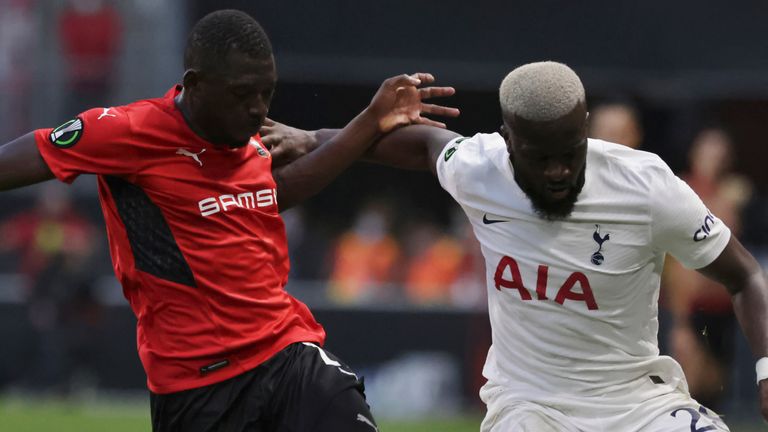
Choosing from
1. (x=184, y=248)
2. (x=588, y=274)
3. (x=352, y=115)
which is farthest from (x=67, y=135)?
(x=352, y=115)

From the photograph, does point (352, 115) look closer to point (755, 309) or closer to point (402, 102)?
point (402, 102)

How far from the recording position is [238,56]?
17.3 ft

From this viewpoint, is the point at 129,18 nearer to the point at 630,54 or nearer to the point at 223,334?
the point at 630,54

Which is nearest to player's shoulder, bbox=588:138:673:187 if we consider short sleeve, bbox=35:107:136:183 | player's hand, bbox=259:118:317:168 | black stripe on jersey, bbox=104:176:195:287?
player's hand, bbox=259:118:317:168

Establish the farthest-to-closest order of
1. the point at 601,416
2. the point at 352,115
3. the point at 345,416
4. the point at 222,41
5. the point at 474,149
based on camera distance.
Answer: the point at 352,115, the point at 474,149, the point at 345,416, the point at 222,41, the point at 601,416

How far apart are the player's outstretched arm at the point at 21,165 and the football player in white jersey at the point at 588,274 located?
166 centimetres

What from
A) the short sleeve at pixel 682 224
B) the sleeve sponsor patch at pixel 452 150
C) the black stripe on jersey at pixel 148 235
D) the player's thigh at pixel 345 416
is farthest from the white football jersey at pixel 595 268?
the black stripe on jersey at pixel 148 235

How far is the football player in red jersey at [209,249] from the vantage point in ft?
17.4

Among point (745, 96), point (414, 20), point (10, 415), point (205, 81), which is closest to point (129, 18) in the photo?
point (414, 20)

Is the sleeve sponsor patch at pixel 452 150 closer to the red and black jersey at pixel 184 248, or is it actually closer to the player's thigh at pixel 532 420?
the red and black jersey at pixel 184 248

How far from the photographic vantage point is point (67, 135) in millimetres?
5215

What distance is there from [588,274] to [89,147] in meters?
1.94

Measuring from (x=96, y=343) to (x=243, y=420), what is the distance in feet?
33.4

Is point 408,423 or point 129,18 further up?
point 129,18
